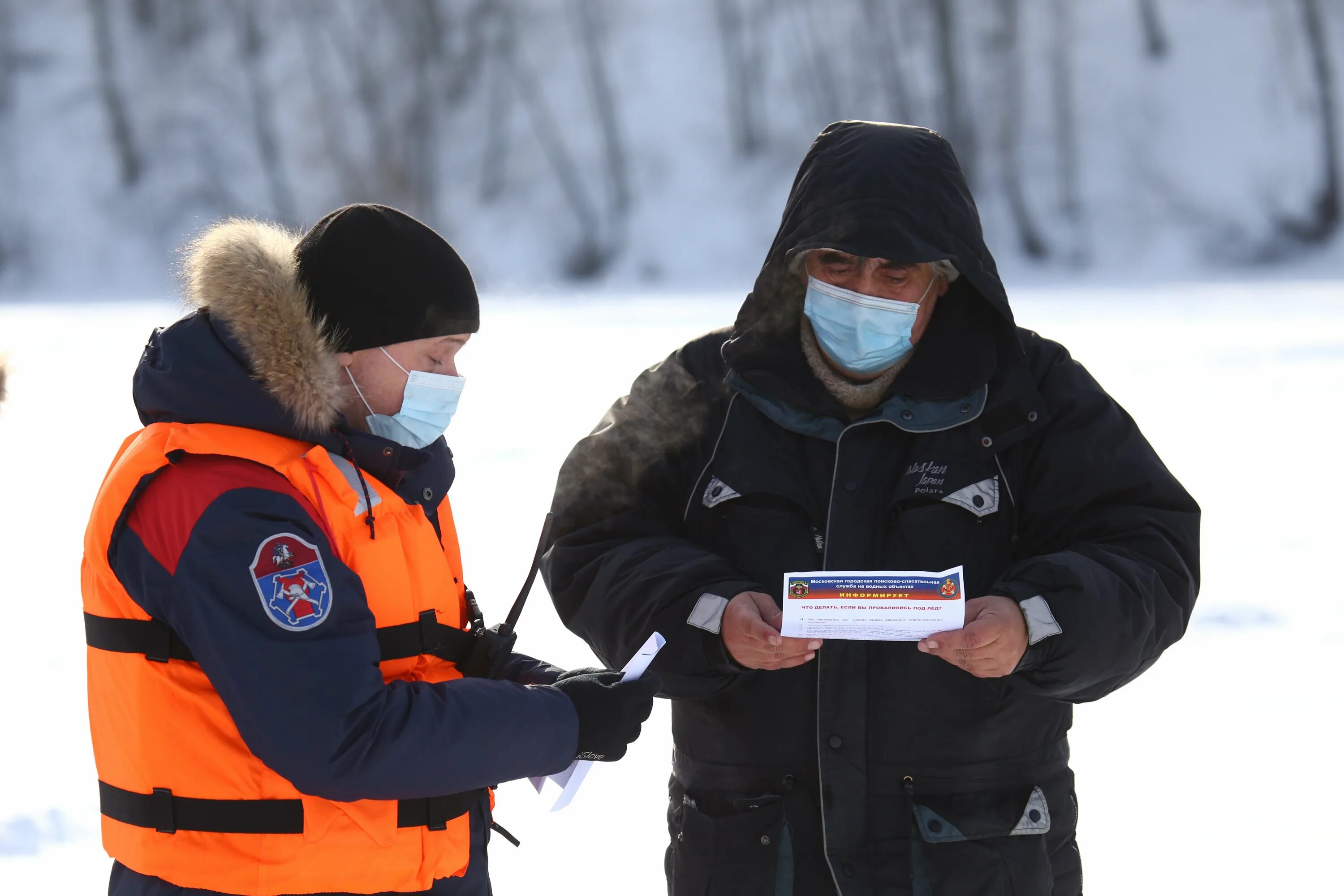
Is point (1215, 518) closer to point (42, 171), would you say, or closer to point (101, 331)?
point (101, 331)

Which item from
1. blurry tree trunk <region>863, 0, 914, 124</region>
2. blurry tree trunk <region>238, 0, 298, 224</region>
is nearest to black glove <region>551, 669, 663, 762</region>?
blurry tree trunk <region>863, 0, 914, 124</region>

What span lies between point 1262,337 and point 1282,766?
6794 mm

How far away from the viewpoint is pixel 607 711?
1.52 metres

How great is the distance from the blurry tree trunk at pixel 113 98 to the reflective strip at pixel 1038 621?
18.0 metres

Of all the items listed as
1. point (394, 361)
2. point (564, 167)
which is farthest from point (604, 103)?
point (394, 361)

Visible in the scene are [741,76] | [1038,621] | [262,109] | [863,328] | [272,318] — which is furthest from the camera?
[262,109]

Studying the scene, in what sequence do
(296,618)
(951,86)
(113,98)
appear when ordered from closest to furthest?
(296,618) → (951,86) → (113,98)

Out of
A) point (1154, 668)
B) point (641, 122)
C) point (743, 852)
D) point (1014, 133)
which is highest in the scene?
point (641, 122)

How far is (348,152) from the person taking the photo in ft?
57.9

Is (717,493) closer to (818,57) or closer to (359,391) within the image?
(359,391)

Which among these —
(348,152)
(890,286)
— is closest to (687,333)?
(890,286)

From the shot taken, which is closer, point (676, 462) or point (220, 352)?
point (220, 352)

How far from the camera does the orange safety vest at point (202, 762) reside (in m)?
1.37

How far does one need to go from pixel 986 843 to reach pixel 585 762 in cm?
52
